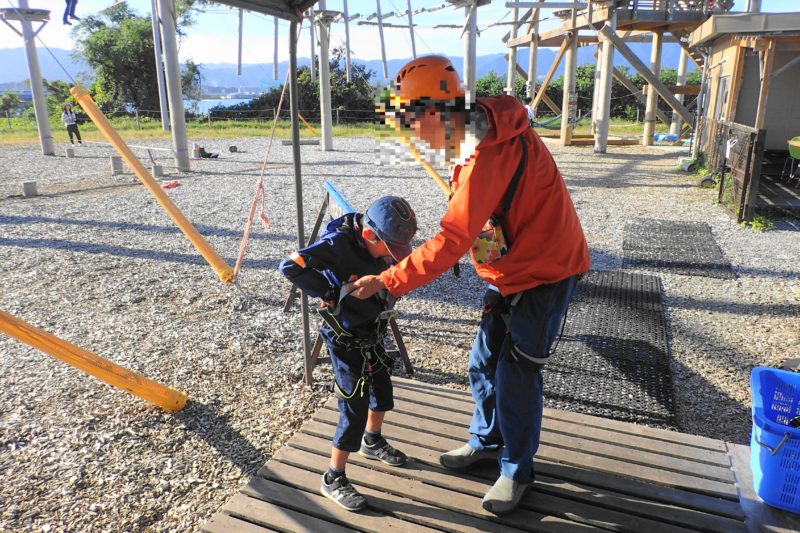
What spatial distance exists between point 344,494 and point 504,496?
77 centimetres

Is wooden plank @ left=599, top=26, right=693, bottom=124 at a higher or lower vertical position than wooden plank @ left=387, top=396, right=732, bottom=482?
higher

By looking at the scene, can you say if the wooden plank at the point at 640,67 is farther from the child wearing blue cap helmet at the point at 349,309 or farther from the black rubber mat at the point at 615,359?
the child wearing blue cap helmet at the point at 349,309

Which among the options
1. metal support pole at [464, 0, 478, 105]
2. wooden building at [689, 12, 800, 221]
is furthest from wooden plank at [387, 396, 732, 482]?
metal support pole at [464, 0, 478, 105]

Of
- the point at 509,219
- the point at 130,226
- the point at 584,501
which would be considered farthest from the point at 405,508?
the point at 130,226

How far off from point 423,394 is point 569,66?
19.1 metres

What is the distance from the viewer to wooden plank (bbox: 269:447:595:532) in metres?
2.61

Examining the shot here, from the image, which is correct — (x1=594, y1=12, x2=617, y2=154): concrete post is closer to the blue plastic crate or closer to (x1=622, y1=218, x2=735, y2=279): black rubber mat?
(x1=622, y1=218, x2=735, y2=279): black rubber mat

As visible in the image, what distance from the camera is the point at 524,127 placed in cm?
225

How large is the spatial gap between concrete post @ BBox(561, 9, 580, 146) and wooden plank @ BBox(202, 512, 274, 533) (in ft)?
65.1

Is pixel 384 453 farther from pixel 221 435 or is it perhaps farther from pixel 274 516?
pixel 221 435

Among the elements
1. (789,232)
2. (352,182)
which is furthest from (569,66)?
(789,232)

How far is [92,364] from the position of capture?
3518 mm

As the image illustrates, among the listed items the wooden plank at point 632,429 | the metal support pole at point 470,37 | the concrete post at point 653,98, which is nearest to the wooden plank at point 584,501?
the wooden plank at point 632,429

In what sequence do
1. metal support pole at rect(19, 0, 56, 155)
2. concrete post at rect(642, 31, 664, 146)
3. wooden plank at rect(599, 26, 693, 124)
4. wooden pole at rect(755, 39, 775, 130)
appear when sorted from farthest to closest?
concrete post at rect(642, 31, 664, 146) < metal support pole at rect(19, 0, 56, 155) < wooden plank at rect(599, 26, 693, 124) < wooden pole at rect(755, 39, 775, 130)
